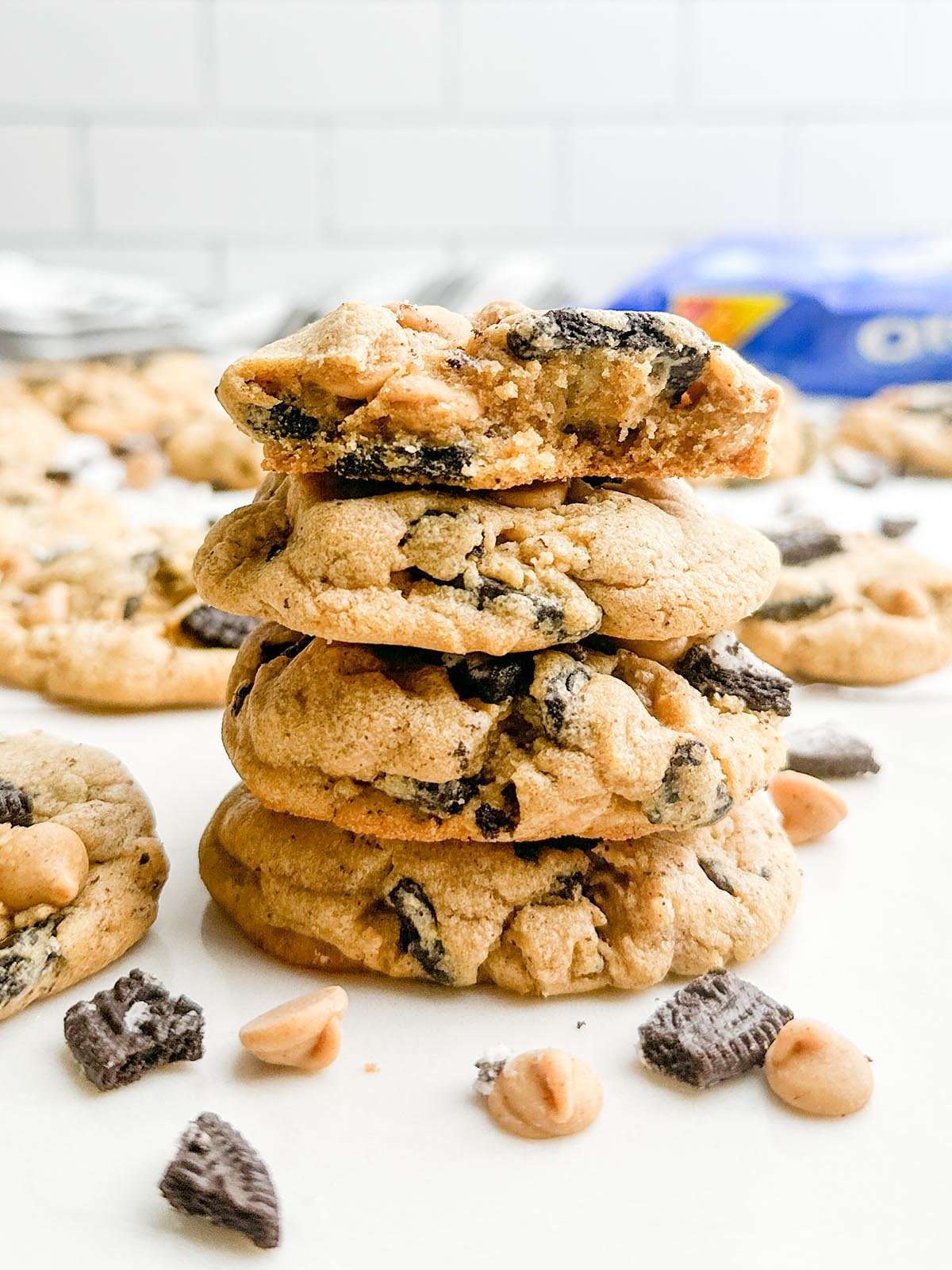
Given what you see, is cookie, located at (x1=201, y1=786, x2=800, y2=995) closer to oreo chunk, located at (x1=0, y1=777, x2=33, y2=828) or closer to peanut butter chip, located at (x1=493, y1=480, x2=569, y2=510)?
oreo chunk, located at (x1=0, y1=777, x2=33, y2=828)

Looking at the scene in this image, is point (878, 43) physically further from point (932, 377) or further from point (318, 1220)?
point (318, 1220)

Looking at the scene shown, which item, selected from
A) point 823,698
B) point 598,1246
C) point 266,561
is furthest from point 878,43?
point 598,1246

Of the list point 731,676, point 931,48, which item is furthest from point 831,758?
point 931,48

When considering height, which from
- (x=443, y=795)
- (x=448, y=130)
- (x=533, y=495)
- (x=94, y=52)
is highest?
(x=94, y=52)

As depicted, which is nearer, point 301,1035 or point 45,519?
point 301,1035

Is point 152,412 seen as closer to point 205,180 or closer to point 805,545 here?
point 205,180

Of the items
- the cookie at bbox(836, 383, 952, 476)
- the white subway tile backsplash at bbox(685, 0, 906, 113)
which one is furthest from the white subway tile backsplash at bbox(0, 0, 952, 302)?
the cookie at bbox(836, 383, 952, 476)

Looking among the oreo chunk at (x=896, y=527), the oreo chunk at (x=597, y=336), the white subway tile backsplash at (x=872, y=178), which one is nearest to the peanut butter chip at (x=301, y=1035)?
the oreo chunk at (x=597, y=336)

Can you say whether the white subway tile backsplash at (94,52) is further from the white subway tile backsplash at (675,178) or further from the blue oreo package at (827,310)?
the blue oreo package at (827,310)
